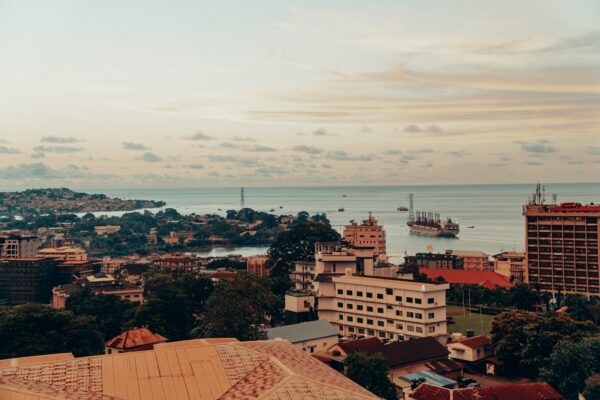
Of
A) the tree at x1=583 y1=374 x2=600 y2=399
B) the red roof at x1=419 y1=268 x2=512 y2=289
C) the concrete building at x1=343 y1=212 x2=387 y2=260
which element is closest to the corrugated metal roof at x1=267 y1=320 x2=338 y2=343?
the tree at x1=583 y1=374 x2=600 y2=399

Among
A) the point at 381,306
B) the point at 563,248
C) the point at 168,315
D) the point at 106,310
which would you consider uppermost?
the point at 563,248

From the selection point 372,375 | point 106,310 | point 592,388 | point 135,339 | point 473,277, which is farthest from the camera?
point 473,277

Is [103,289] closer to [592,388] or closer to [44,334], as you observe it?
[44,334]

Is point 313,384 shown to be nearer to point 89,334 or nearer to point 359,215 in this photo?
point 89,334

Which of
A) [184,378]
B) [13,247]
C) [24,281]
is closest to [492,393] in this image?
[184,378]

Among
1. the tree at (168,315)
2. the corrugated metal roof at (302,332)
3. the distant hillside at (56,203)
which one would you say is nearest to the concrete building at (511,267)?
the corrugated metal roof at (302,332)

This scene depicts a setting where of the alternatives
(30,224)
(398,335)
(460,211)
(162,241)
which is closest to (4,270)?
(398,335)

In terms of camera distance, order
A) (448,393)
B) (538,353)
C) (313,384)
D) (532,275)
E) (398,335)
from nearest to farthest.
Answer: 1. (313,384)
2. (448,393)
3. (538,353)
4. (398,335)
5. (532,275)
